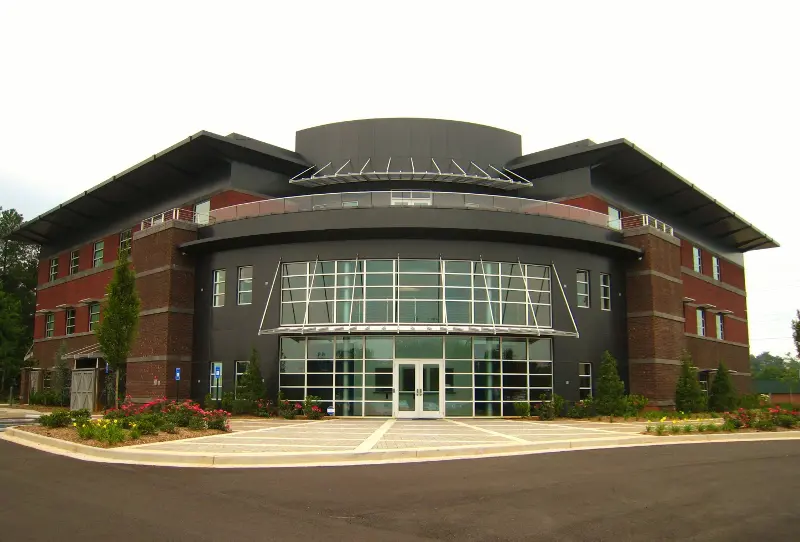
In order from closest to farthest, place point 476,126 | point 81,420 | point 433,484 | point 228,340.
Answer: point 433,484, point 81,420, point 228,340, point 476,126

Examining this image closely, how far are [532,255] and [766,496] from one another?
18644 millimetres

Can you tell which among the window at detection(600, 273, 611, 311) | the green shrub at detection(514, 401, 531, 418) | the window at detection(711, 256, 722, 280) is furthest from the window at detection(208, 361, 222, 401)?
the window at detection(711, 256, 722, 280)

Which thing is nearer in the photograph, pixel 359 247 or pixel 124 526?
pixel 124 526

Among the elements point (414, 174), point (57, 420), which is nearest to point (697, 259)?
point (414, 174)

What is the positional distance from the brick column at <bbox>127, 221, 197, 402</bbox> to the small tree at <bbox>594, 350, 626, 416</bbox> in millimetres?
16850

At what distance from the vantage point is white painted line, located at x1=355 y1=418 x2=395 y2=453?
16.0 meters

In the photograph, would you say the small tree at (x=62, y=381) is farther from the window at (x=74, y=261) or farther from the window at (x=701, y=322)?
the window at (x=701, y=322)

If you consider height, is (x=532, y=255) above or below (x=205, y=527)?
above

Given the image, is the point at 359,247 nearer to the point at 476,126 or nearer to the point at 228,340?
the point at 228,340

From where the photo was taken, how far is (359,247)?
91.2 feet

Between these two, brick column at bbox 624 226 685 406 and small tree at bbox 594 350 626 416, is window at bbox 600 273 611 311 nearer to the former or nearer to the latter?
brick column at bbox 624 226 685 406

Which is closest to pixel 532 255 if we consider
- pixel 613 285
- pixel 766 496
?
pixel 613 285

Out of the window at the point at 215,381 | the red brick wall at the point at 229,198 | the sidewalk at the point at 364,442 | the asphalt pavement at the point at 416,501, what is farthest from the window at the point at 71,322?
the asphalt pavement at the point at 416,501

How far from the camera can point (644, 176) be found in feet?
117
